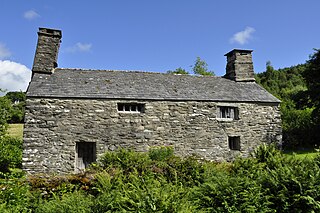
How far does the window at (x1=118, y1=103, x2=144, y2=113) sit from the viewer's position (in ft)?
49.4

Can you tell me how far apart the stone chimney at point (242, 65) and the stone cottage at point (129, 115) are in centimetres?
116

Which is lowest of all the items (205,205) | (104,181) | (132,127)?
(205,205)

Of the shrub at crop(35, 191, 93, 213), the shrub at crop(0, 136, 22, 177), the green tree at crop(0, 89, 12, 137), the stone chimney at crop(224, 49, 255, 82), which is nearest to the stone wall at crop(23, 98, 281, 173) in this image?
the shrub at crop(0, 136, 22, 177)

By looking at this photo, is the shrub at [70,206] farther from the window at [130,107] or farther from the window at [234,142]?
the window at [234,142]

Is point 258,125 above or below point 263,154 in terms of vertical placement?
above

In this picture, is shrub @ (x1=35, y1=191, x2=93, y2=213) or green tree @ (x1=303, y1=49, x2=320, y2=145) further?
green tree @ (x1=303, y1=49, x2=320, y2=145)

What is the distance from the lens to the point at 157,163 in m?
10.1

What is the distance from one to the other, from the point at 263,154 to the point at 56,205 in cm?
851

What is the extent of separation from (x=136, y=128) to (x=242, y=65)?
30.9 feet

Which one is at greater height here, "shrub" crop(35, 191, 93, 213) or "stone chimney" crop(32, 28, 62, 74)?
"stone chimney" crop(32, 28, 62, 74)

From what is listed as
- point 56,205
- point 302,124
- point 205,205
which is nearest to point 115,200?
point 56,205

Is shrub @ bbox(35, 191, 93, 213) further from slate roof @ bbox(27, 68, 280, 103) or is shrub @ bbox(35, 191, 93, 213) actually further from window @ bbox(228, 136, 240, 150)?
window @ bbox(228, 136, 240, 150)

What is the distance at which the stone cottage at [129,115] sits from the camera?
13.7 meters

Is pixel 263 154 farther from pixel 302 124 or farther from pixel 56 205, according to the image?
pixel 302 124
